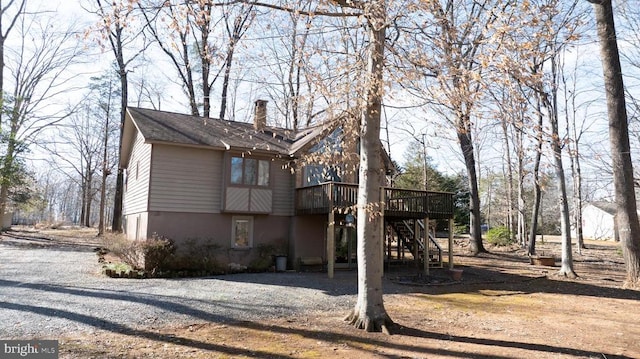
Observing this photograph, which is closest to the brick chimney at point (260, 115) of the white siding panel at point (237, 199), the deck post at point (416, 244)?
the white siding panel at point (237, 199)

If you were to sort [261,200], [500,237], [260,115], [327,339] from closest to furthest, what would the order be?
[327,339] < [261,200] < [260,115] < [500,237]

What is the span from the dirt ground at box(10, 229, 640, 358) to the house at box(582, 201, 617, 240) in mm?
40578

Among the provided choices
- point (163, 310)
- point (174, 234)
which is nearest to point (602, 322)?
point (163, 310)

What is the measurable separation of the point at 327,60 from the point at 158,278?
8715 mm

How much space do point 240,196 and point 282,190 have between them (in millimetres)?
1938

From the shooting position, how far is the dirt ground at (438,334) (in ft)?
21.0

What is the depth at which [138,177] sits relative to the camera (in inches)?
692

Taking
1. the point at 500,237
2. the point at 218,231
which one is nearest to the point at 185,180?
the point at 218,231

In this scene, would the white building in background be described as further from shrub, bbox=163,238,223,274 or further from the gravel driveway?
shrub, bbox=163,238,223,274

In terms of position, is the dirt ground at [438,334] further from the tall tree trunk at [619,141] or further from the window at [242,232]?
the window at [242,232]

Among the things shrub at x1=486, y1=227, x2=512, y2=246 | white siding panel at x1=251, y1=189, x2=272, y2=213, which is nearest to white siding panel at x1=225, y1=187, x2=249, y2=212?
white siding panel at x1=251, y1=189, x2=272, y2=213

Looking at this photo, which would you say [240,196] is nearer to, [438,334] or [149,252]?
[149,252]

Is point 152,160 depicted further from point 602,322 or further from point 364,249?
point 602,322

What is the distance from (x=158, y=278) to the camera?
13172 millimetres
